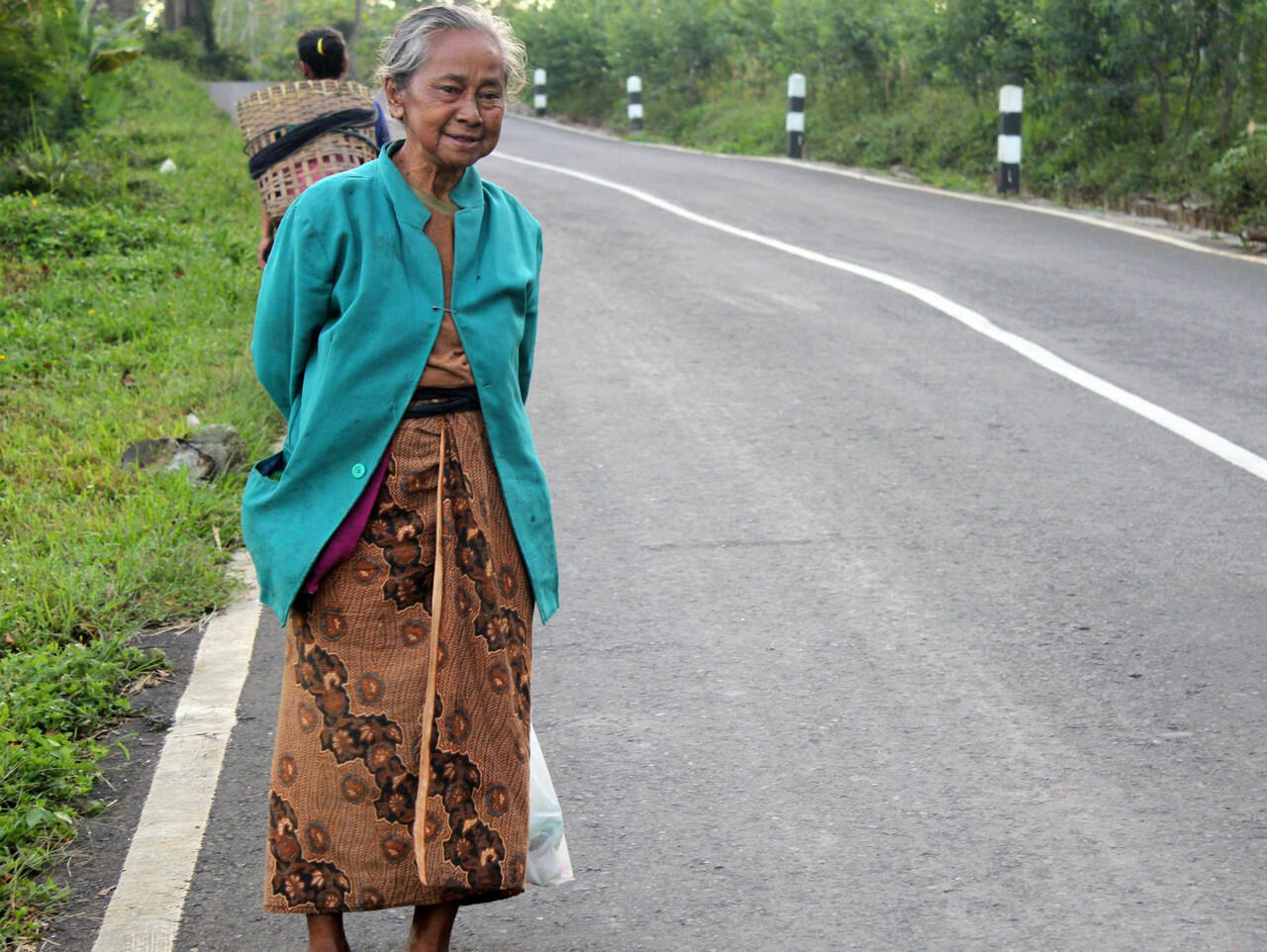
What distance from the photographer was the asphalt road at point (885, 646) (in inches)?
133

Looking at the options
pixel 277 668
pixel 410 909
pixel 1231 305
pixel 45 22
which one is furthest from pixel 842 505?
pixel 45 22

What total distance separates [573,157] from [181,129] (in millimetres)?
4540

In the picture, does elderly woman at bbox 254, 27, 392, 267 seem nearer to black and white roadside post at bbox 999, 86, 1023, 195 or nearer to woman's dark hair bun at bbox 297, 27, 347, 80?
woman's dark hair bun at bbox 297, 27, 347, 80

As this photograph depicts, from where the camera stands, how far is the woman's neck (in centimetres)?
297

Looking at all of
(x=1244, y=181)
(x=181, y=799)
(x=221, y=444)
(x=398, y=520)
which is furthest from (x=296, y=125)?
(x=1244, y=181)

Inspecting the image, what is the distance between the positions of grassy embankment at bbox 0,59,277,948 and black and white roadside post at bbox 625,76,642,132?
43.4ft

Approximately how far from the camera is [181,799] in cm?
388

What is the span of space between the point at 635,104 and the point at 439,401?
80.3 feet

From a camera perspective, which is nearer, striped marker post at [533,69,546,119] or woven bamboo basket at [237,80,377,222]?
woven bamboo basket at [237,80,377,222]

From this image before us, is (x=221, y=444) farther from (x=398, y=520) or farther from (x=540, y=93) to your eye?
(x=540, y=93)

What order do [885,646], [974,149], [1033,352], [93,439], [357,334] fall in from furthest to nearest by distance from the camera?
[974,149] < [1033,352] < [93,439] < [885,646] < [357,334]

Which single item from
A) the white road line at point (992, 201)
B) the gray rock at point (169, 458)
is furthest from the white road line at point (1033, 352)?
the gray rock at point (169, 458)

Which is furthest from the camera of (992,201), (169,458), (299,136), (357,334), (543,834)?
(992,201)

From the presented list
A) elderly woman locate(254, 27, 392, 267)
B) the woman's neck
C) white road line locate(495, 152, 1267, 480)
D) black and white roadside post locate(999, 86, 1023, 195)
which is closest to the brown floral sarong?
the woman's neck
